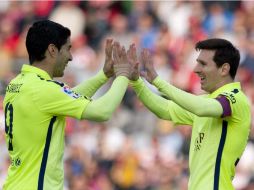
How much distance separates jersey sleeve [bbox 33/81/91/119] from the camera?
7844mm

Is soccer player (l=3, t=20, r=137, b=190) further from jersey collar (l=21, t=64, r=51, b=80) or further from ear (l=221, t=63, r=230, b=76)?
ear (l=221, t=63, r=230, b=76)

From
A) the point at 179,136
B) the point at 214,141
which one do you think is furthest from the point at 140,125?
the point at 214,141

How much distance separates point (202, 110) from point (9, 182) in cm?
A: 158

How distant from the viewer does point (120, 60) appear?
27.4 ft

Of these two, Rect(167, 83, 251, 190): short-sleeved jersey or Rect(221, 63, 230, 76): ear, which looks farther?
Rect(221, 63, 230, 76): ear

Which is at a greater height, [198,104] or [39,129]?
[198,104]

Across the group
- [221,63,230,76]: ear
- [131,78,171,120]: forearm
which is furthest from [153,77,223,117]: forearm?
[131,78,171,120]: forearm

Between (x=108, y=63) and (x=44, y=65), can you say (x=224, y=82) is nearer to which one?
(x=108, y=63)

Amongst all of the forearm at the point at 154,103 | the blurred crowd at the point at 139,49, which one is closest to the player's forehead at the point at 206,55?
the forearm at the point at 154,103

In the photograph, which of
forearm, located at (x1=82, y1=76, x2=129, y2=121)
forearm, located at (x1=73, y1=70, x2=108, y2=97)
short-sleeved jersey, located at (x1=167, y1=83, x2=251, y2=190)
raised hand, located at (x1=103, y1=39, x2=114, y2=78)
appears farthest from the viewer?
forearm, located at (x1=73, y1=70, x2=108, y2=97)

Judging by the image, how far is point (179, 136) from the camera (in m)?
14.8

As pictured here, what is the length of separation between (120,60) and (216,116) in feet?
3.02

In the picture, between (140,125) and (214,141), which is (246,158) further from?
(214,141)

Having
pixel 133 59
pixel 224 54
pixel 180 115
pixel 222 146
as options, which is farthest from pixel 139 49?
pixel 222 146
